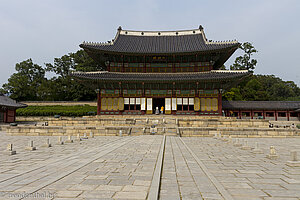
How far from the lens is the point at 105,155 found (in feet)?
27.1

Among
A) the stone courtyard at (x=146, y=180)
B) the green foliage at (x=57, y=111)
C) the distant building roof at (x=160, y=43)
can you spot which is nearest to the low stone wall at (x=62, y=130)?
the stone courtyard at (x=146, y=180)

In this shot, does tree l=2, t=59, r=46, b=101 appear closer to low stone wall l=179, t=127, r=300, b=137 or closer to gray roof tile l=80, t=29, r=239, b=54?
gray roof tile l=80, t=29, r=239, b=54

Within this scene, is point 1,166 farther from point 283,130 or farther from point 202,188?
point 283,130

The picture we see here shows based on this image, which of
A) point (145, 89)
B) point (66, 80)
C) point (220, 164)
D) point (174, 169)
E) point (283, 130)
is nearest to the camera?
point (174, 169)

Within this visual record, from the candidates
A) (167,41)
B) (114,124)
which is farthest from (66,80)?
(114,124)

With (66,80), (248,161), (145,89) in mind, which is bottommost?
(248,161)

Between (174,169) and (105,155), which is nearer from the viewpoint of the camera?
(174,169)

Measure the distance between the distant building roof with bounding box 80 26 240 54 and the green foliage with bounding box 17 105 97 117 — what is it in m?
14.5

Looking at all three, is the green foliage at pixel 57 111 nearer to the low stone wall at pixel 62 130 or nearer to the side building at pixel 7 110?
the side building at pixel 7 110

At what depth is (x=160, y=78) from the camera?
26547mm

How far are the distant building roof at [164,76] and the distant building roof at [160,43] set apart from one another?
3.30m

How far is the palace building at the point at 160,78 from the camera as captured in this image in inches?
1054

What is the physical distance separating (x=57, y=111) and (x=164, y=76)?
2355cm

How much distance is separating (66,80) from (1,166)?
47.3 meters
